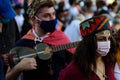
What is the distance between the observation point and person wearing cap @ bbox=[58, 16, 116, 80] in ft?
14.8

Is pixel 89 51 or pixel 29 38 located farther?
pixel 29 38

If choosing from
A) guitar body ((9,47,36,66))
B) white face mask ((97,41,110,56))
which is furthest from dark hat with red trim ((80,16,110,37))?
guitar body ((9,47,36,66))

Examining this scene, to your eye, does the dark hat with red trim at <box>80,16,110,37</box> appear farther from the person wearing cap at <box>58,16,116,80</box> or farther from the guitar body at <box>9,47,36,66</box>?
the guitar body at <box>9,47,36,66</box>

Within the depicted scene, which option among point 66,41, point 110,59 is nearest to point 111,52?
point 110,59

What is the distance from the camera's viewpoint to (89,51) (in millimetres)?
4609

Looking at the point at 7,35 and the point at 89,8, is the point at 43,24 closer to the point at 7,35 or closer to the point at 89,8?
the point at 7,35

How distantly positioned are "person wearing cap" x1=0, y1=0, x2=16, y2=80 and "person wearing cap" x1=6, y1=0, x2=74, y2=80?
0.24 meters

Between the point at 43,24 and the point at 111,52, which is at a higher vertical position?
the point at 43,24

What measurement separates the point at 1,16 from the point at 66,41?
1703mm

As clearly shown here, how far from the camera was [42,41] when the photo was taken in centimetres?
542

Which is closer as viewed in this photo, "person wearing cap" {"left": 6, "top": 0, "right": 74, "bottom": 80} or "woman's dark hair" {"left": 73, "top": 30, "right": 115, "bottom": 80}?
"woman's dark hair" {"left": 73, "top": 30, "right": 115, "bottom": 80}

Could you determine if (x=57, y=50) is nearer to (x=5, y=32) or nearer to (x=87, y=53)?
(x=87, y=53)

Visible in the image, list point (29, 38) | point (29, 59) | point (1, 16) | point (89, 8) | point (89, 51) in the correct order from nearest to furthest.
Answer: point (1, 16), point (89, 51), point (29, 59), point (29, 38), point (89, 8)

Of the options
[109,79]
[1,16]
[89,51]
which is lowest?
[109,79]
